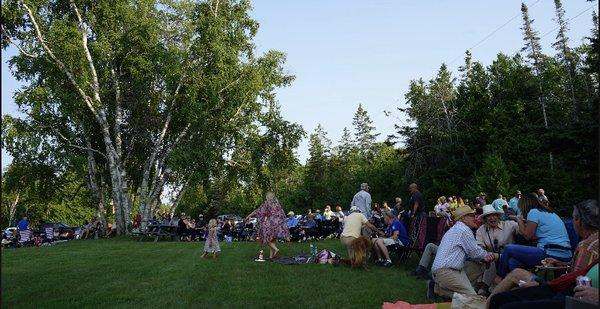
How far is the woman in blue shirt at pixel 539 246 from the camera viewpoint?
6.83 metres

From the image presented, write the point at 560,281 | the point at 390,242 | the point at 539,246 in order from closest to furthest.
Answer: the point at 560,281 → the point at 539,246 → the point at 390,242

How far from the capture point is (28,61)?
1038 inches

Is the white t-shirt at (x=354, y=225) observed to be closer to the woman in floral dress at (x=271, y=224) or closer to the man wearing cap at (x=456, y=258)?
the woman in floral dress at (x=271, y=224)

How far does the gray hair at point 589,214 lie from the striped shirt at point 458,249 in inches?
65.2

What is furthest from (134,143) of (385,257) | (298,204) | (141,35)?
(298,204)

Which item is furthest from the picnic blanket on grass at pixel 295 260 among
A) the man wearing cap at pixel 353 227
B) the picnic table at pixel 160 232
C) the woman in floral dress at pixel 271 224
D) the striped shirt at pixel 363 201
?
the picnic table at pixel 160 232

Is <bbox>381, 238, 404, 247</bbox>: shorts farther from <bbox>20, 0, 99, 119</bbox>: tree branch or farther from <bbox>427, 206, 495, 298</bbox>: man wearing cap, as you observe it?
<bbox>20, 0, 99, 119</bbox>: tree branch

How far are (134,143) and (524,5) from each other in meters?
39.3

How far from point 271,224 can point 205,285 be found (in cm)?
534

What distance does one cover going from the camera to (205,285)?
884 centimetres

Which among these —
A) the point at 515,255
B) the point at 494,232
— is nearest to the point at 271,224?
the point at 494,232

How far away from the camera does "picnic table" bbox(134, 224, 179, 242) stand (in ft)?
79.6

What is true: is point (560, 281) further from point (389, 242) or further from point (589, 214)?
point (389, 242)

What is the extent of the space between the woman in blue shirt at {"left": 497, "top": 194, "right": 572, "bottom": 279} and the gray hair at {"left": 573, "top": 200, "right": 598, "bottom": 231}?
1.80 m
